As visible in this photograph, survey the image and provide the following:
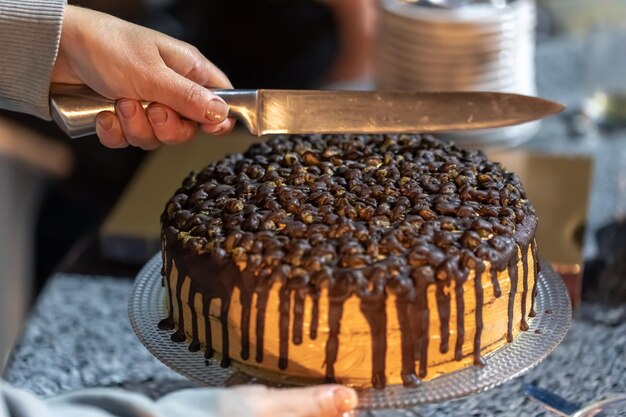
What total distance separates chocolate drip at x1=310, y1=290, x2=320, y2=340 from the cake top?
2cm

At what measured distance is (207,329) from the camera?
107 centimetres

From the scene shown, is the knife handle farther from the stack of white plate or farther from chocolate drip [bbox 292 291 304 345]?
the stack of white plate

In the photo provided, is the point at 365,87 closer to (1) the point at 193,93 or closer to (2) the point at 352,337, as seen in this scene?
(1) the point at 193,93

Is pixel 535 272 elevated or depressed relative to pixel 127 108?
depressed

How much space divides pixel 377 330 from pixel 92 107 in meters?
0.47

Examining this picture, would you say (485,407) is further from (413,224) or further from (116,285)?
(116,285)

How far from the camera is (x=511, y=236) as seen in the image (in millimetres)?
1048

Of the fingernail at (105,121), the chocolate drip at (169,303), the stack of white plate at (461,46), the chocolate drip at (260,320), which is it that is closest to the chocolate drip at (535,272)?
the chocolate drip at (260,320)

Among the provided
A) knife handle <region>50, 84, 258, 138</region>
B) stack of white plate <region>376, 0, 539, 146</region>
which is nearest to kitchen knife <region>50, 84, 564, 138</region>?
knife handle <region>50, 84, 258, 138</region>

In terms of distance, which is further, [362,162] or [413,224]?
[362,162]

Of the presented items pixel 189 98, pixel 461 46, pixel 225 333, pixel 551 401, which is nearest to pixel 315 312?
pixel 225 333

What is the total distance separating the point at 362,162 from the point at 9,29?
49cm

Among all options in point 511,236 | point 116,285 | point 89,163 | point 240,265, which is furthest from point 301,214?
point 89,163

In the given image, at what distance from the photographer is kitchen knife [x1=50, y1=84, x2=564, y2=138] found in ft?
3.89
